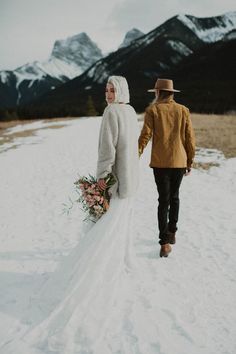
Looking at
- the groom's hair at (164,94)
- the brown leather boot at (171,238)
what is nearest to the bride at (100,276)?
the groom's hair at (164,94)

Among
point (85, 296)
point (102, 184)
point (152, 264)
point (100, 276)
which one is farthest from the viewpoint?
point (152, 264)

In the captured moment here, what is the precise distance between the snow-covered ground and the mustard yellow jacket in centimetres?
152

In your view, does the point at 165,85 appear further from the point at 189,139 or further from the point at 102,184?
the point at 102,184

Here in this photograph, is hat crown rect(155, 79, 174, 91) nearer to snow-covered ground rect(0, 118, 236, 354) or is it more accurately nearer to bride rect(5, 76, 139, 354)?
bride rect(5, 76, 139, 354)

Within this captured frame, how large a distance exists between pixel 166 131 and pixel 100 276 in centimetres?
227

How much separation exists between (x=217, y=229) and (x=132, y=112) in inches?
135

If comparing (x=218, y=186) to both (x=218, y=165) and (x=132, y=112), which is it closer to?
(x=218, y=165)

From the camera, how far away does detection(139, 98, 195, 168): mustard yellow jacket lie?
5160 millimetres

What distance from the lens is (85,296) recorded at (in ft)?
12.7

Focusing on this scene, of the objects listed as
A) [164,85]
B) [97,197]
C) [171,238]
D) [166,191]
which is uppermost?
[164,85]

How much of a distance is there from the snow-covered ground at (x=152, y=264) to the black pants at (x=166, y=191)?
1.67ft

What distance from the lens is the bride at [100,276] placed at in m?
3.49

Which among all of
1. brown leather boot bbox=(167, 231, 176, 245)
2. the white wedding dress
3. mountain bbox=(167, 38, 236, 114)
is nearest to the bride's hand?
the white wedding dress

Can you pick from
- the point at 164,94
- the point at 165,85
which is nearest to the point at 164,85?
the point at 165,85
